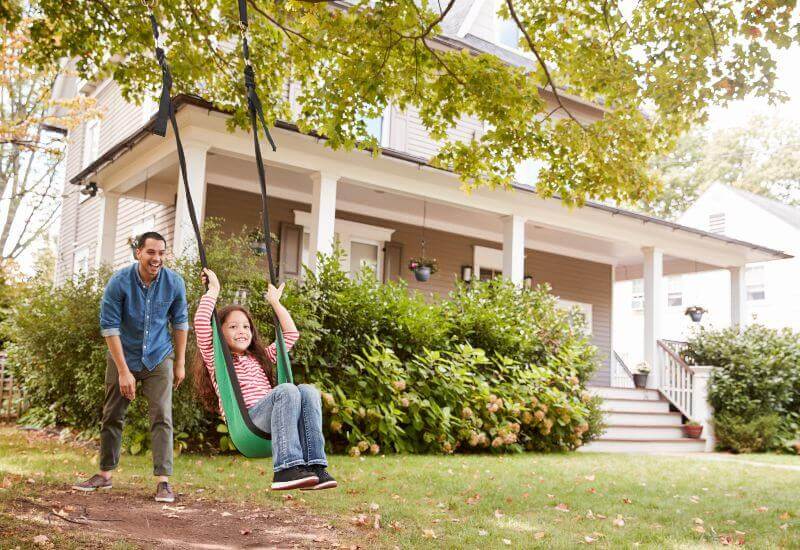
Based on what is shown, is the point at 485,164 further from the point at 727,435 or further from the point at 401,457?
the point at 727,435

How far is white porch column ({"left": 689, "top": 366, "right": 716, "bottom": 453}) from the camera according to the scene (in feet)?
41.7

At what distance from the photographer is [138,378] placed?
502cm

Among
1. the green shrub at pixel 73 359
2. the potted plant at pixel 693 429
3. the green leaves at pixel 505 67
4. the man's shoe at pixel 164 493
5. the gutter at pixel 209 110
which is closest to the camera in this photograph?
the man's shoe at pixel 164 493

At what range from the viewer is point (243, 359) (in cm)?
468

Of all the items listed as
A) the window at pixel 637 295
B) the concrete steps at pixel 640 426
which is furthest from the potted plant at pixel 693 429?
the window at pixel 637 295

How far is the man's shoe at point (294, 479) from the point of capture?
3.68 metres

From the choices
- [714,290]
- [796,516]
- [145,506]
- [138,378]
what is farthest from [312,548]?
[714,290]

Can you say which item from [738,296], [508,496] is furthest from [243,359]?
[738,296]

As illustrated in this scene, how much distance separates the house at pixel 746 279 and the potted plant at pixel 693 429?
479 inches

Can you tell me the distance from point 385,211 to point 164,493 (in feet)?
30.4

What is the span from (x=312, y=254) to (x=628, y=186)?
4.46 m

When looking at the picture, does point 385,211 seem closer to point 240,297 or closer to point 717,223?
point 240,297

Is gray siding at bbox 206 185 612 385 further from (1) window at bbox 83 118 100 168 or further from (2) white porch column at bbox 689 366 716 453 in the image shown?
(1) window at bbox 83 118 100 168

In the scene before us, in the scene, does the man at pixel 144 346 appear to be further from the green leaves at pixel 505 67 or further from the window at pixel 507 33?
the window at pixel 507 33
